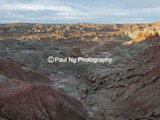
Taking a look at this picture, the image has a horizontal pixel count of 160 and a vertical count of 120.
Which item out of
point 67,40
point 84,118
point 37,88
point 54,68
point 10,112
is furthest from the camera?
point 67,40

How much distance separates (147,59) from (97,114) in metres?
8.02

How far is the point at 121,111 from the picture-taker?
59.1 ft

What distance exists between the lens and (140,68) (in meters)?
22.5

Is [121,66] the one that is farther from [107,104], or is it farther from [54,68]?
[54,68]

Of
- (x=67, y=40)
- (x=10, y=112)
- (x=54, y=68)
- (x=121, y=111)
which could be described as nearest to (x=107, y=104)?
(x=121, y=111)

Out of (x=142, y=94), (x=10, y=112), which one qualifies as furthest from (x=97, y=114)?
(x=10, y=112)

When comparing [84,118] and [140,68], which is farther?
[140,68]

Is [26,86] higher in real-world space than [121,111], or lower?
higher

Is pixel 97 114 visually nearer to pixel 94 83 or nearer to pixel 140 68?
pixel 140 68

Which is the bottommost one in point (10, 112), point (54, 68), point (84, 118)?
point (54, 68)

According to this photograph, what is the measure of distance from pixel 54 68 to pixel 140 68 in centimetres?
1776

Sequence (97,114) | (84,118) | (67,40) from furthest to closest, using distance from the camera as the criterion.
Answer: (67,40)
(97,114)
(84,118)

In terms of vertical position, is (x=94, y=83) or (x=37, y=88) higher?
(x=37, y=88)

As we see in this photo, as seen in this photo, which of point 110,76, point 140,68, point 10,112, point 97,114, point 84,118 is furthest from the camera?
point 110,76
